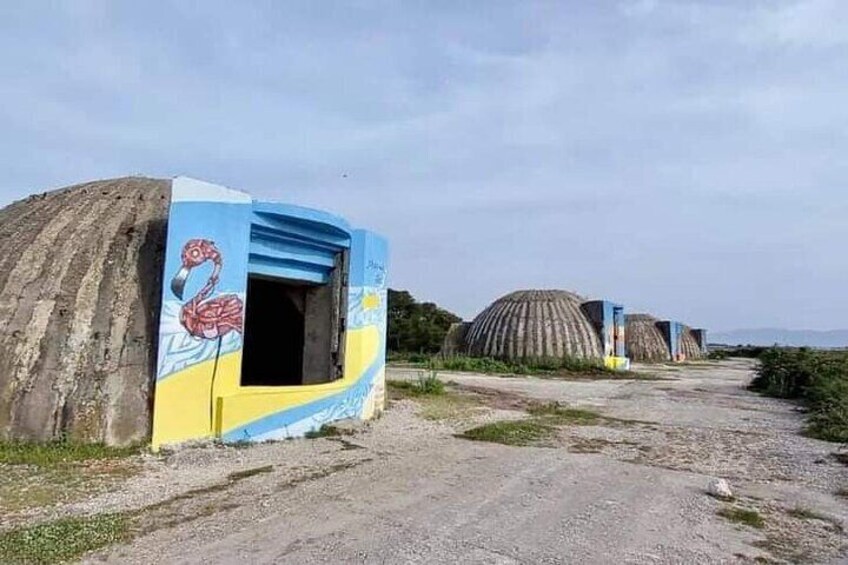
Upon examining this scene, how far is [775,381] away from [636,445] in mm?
16404

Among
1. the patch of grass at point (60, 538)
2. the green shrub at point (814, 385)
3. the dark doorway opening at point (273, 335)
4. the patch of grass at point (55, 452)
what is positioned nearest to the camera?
the patch of grass at point (60, 538)

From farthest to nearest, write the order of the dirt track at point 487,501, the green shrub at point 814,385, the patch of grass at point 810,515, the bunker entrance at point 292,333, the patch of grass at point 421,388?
the patch of grass at point 421,388 → the green shrub at point 814,385 → the bunker entrance at point 292,333 → the patch of grass at point 810,515 → the dirt track at point 487,501

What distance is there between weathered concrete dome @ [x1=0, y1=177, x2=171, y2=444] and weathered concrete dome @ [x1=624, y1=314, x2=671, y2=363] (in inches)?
1745

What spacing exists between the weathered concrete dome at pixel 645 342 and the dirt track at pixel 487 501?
3869 centimetres

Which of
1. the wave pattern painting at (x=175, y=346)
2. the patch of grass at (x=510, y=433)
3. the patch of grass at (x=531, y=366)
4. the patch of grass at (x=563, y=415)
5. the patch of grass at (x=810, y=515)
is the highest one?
the wave pattern painting at (x=175, y=346)

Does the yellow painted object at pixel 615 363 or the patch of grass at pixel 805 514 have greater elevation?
the yellow painted object at pixel 615 363

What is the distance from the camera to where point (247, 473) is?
8555 mm

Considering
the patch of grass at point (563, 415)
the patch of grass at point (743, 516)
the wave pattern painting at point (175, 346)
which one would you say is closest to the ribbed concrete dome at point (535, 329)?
the patch of grass at point (563, 415)

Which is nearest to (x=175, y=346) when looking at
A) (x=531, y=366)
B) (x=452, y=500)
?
(x=452, y=500)

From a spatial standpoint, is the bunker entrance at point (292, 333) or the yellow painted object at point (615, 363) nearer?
the bunker entrance at point (292, 333)

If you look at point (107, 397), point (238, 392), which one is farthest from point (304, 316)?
point (107, 397)

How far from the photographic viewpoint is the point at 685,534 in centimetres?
627

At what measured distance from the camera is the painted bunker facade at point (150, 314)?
976 centimetres

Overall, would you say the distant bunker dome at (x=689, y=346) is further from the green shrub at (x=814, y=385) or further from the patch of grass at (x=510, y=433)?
the patch of grass at (x=510, y=433)
